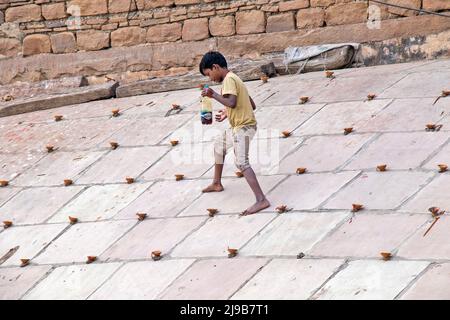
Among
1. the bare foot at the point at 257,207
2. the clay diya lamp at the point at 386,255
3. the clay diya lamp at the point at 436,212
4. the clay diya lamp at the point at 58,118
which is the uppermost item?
the clay diya lamp at the point at 436,212

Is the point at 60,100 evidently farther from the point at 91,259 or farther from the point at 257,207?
the point at 257,207

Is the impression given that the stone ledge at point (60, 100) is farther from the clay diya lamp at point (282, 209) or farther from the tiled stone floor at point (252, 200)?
the clay diya lamp at point (282, 209)

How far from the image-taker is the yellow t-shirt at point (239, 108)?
356 inches

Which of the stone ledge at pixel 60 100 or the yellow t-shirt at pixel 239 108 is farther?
the stone ledge at pixel 60 100

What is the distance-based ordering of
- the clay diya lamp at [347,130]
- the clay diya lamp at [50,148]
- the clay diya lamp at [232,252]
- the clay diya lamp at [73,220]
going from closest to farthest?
1. the clay diya lamp at [232,252]
2. the clay diya lamp at [73,220]
3. the clay diya lamp at [347,130]
4. the clay diya lamp at [50,148]

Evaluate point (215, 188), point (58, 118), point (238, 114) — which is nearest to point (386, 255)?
point (238, 114)

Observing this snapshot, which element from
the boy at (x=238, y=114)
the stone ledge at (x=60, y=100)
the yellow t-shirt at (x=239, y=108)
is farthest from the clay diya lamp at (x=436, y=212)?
the stone ledge at (x=60, y=100)

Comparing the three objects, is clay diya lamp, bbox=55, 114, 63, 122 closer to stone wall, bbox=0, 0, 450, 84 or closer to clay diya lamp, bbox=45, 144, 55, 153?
clay diya lamp, bbox=45, 144, 55, 153

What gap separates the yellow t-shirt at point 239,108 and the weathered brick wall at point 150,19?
4.02 meters

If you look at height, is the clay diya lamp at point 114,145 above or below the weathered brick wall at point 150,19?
below

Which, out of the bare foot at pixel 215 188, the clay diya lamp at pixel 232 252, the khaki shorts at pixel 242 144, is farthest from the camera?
the bare foot at pixel 215 188

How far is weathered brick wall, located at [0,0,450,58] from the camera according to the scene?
42.4 ft

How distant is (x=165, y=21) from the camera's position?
1366 centimetres
